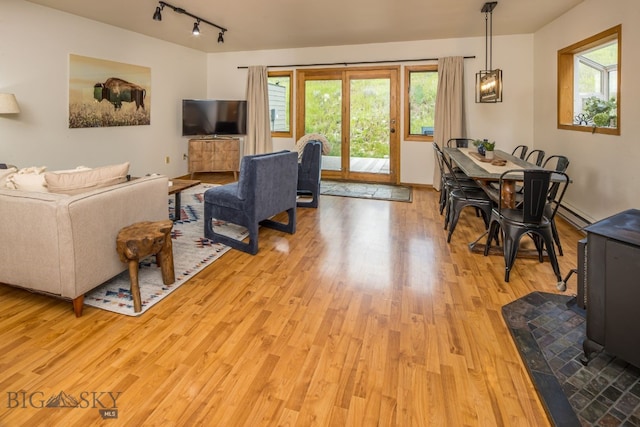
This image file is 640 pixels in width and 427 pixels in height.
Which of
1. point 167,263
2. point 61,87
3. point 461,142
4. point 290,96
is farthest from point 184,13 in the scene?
point 461,142

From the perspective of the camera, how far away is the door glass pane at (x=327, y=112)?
7402 millimetres

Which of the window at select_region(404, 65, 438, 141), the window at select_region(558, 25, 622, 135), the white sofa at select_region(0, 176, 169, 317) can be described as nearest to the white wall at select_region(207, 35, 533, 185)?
the window at select_region(404, 65, 438, 141)

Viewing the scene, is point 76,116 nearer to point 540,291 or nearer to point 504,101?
point 540,291

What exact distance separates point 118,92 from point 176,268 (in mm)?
4103

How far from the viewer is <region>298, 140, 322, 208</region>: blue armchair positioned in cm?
527

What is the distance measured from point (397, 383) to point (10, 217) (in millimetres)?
2498

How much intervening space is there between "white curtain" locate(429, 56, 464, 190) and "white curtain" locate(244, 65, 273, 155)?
329 centimetres

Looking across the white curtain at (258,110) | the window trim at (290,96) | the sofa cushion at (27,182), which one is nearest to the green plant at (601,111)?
the window trim at (290,96)

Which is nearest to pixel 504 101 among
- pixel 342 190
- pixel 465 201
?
pixel 342 190

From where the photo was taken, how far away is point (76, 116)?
5316 millimetres

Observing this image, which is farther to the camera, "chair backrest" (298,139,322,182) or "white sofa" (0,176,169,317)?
"chair backrest" (298,139,322,182)

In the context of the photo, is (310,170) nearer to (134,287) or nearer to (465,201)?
(465,201)

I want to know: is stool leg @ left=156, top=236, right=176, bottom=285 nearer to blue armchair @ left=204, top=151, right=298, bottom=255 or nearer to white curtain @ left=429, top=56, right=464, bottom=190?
blue armchair @ left=204, top=151, right=298, bottom=255

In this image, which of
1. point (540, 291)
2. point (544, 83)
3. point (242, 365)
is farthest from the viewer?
point (544, 83)
